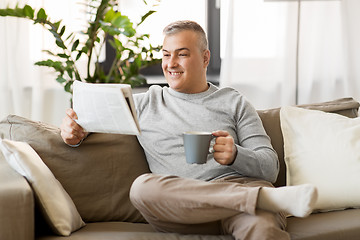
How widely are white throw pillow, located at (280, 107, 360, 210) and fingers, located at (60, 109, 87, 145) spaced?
2.88 feet

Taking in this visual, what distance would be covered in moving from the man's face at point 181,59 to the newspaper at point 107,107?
1.38 feet

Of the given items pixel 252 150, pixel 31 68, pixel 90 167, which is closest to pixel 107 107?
pixel 90 167

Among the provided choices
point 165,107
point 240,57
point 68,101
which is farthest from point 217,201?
point 240,57

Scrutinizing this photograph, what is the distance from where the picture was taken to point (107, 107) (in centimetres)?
199

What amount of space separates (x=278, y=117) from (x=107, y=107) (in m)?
0.92

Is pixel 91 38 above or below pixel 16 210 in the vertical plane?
above

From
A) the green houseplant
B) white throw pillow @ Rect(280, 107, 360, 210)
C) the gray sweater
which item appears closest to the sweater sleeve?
the gray sweater

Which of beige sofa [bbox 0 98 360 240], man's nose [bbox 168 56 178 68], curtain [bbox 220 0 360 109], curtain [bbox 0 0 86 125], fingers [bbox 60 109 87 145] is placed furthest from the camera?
curtain [bbox 220 0 360 109]

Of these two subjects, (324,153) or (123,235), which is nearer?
(123,235)

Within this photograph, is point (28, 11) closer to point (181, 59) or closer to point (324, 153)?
point (181, 59)

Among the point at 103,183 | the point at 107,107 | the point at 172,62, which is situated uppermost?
the point at 172,62

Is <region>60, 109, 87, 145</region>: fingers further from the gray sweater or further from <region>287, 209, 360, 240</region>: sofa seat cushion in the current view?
<region>287, 209, 360, 240</region>: sofa seat cushion

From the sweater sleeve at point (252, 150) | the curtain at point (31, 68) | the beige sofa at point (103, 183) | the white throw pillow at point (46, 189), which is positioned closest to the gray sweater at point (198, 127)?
the sweater sleeve at point (252, 150)

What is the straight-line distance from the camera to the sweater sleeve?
2.15 m
